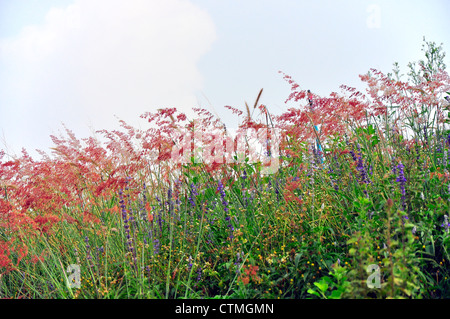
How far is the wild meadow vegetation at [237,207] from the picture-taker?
267 cm

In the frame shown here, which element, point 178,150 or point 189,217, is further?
point 189,217

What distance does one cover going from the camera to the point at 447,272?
98.1 inches

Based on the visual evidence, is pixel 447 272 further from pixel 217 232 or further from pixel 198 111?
pixel 198 111

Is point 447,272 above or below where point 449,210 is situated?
below

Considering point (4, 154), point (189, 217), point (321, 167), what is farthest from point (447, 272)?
point (4, 154)

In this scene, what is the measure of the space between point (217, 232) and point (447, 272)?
184 cm

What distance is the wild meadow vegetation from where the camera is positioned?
2668 millimetres

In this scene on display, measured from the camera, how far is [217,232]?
3.47m

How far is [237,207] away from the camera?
139 inches
